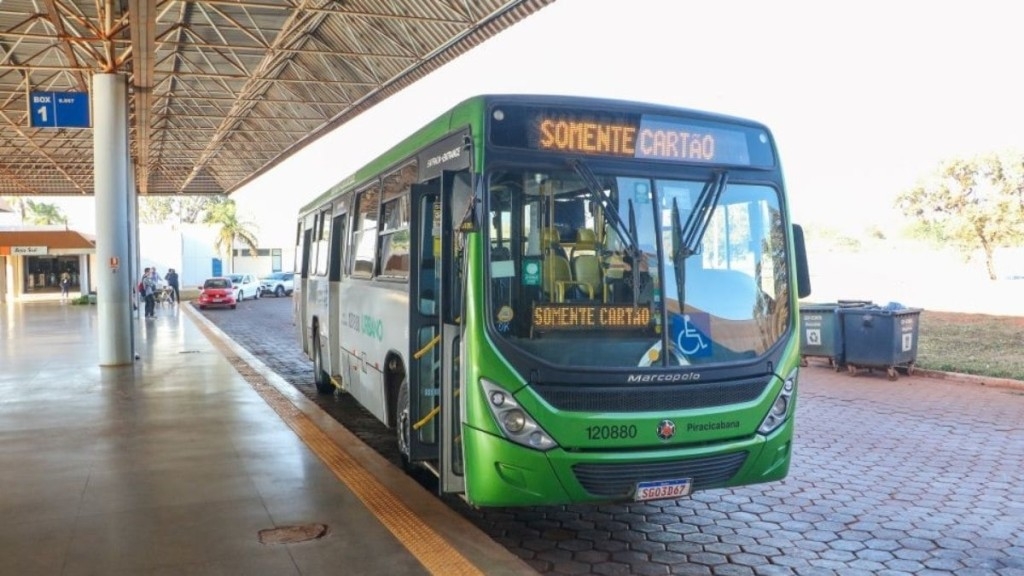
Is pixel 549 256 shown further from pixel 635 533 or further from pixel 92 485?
pixel 92 485

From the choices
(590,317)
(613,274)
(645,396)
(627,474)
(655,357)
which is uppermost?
(613,274)

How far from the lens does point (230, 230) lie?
67750 mm

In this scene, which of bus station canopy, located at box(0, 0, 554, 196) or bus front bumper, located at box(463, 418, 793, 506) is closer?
bus front bumper, located at box(463, 418, 793, 506)

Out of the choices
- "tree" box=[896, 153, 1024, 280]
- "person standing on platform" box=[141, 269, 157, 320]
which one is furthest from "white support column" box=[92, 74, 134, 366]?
"tree" box=[896, 153, 1024, 280]

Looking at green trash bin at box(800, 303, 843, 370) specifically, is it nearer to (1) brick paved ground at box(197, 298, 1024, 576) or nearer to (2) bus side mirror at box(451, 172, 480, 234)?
(1) brick paved ground at box(197, 298, 1024, 576)

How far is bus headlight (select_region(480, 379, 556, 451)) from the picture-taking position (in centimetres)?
492

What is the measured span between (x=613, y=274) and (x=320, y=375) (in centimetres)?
774

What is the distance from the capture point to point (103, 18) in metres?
15.7

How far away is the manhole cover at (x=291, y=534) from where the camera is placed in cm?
538

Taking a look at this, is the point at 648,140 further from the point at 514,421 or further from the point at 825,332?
the point at 825,332

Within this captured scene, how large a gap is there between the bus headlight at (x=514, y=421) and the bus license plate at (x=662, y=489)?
0.64m

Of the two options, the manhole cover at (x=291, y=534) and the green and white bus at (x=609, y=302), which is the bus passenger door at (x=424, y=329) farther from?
the manhole cover at (x=291, y=534)

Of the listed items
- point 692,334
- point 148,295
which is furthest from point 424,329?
point 148,295

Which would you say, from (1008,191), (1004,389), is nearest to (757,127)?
(1004,389)
